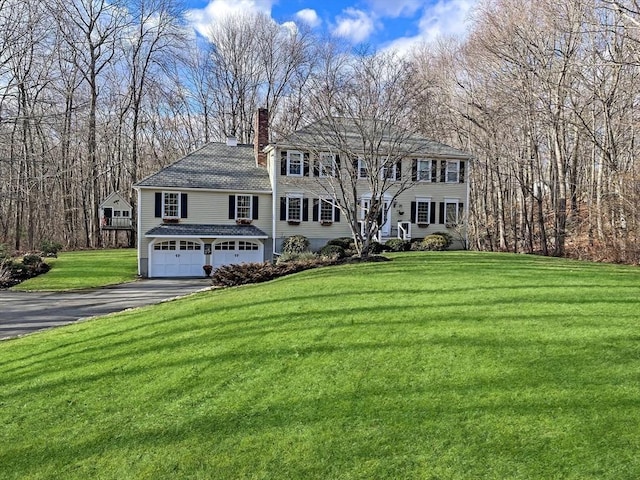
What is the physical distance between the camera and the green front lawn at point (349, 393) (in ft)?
12.2

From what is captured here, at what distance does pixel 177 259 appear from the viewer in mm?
23156

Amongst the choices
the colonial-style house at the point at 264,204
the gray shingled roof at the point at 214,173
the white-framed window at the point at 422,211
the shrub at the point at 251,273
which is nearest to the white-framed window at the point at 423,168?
the colonial-style house at the point at 264,204

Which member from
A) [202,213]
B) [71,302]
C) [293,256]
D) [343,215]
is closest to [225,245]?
[202,213]

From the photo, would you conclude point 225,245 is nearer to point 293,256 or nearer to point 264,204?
point 264,204

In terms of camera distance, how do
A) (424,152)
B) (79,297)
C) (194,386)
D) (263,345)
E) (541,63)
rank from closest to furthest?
(194,386)
(263,345)
(79,297)
(541,63)
(424,152)

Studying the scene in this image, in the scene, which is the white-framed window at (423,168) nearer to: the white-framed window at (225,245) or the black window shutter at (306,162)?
the black window shutter at (306,162)

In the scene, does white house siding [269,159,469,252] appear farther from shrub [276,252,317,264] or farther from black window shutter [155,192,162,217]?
black window shutter [155,192,162,217]

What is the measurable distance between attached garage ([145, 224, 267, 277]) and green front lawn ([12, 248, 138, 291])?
163cm

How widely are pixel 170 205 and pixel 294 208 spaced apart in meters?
6.15

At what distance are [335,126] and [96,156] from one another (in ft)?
91.1

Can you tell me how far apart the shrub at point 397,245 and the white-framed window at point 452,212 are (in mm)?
3371

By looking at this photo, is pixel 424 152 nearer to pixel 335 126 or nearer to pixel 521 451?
pixel 335 126

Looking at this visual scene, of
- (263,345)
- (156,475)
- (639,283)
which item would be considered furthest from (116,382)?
(639,283)

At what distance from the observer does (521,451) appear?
360 centimetres
